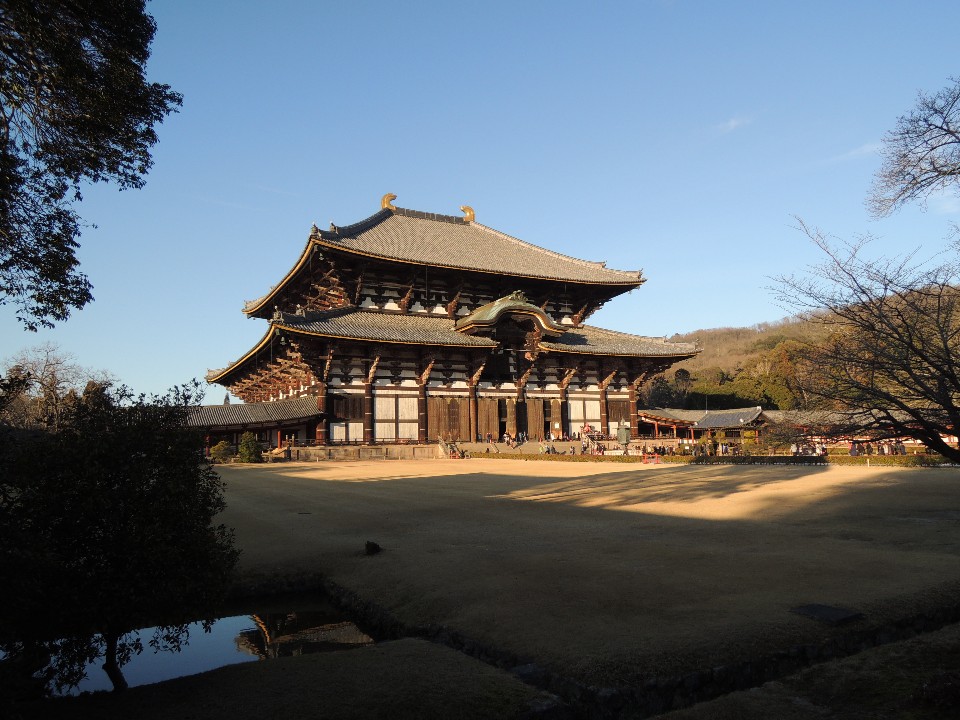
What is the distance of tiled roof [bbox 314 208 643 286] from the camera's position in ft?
124

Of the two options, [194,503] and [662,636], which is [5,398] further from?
[662,636]

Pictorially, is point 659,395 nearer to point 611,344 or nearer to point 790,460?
point 611,344

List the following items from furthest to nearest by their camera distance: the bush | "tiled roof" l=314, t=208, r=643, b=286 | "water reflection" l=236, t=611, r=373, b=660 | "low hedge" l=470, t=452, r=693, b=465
Result: "tiled roof" l=314, t=208, r=643, b=286 → the bush → "low hedge" l=470, t=452, r=693, b=465 → "water reflection" l=236, t=611, r=373, b=660

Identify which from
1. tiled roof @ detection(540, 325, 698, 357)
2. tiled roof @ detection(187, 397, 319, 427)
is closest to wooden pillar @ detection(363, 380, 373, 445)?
tiled roof @ detection(187, 397, 319, 427)

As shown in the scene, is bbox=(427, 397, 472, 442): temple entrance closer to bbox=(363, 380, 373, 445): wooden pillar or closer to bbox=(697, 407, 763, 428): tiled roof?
bbox=(363, 380, 373, 445): wooden pillar

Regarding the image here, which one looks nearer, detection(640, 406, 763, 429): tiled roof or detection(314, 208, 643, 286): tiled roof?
detection(314, 208, 643, 286): tiled roof

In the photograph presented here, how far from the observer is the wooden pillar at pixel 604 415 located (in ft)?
136

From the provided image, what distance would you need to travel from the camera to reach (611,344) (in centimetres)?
4222

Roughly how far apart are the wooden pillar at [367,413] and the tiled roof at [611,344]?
1094 centimetres

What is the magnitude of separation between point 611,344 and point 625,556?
113ft

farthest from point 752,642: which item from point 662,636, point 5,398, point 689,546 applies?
point 5,398

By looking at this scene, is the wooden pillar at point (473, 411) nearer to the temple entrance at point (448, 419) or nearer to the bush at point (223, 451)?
the temple entrance at point (448, 419)

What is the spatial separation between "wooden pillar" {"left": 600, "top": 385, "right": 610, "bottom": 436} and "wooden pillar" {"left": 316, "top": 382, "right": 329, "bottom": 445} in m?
18.5

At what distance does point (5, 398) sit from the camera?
5.14 metres
